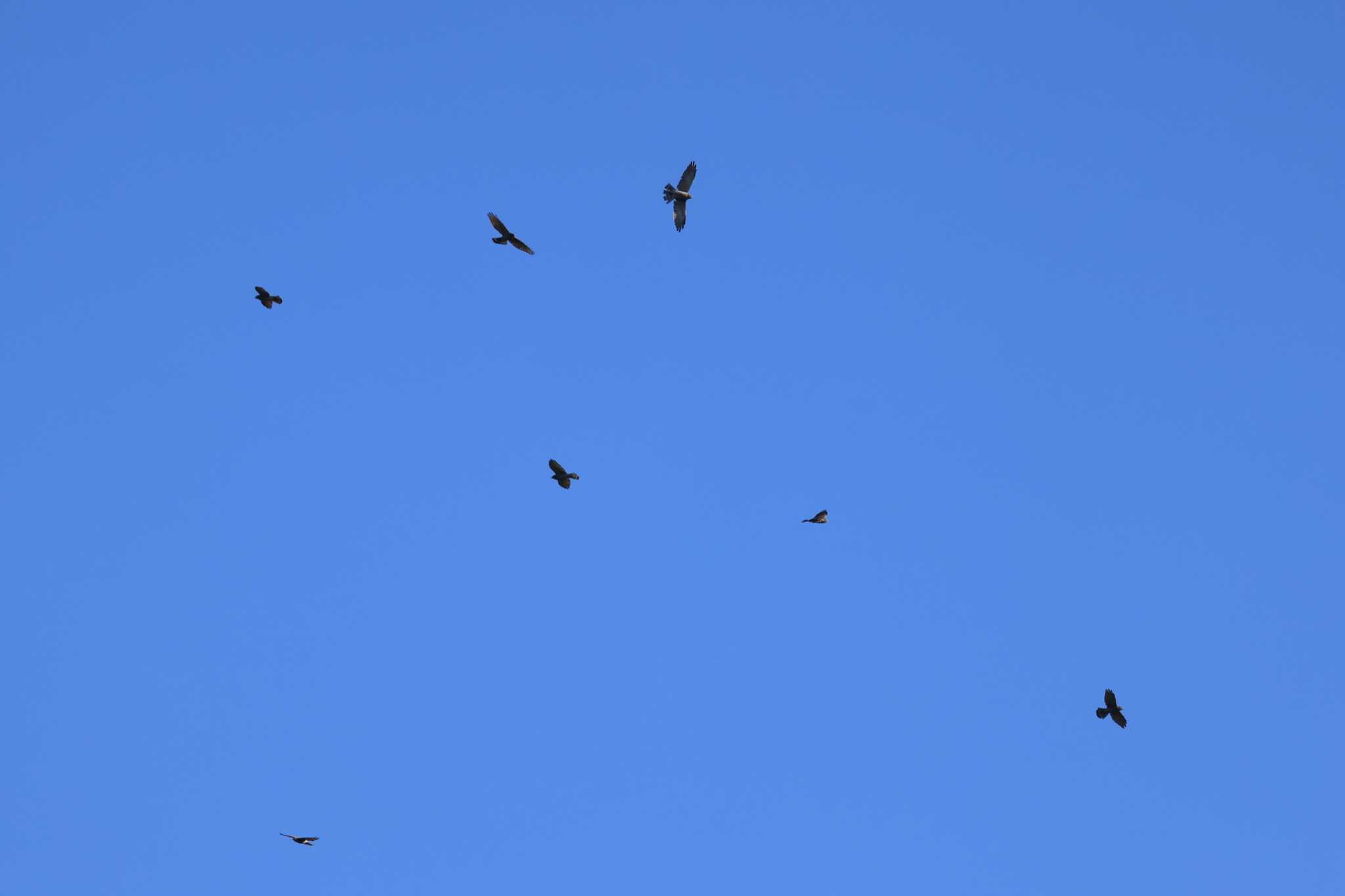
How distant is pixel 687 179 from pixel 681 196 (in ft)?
2.83

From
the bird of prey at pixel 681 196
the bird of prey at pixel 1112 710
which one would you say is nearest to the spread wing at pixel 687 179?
the bird of prey at pixel 681 196

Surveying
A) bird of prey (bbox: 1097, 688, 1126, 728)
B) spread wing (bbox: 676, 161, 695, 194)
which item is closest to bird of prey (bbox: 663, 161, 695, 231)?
spread wing (bbox: 676, 161, 695, 194)

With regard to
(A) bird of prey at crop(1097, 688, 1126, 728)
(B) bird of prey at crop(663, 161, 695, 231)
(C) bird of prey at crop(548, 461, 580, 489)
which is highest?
(B) bird of prey at crop(663, 161, 695, 231)

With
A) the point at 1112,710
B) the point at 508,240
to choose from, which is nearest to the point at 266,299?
the point at 508,240

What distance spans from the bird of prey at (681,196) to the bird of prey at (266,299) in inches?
713

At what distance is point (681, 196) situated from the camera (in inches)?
2505

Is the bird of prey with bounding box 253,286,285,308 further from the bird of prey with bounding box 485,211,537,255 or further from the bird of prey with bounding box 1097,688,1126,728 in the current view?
the bird of prey with bounding box 1097,688,1126,728

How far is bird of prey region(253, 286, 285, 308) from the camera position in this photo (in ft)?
234

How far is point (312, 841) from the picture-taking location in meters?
65.4

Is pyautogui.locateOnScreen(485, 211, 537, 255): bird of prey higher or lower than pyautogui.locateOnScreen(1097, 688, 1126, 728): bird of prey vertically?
higher

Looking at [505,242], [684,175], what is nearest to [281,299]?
[505,242]

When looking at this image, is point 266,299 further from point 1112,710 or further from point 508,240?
point 1112,710

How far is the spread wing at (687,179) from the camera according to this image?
63719 mm

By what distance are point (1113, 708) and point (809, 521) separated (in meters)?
13.3
